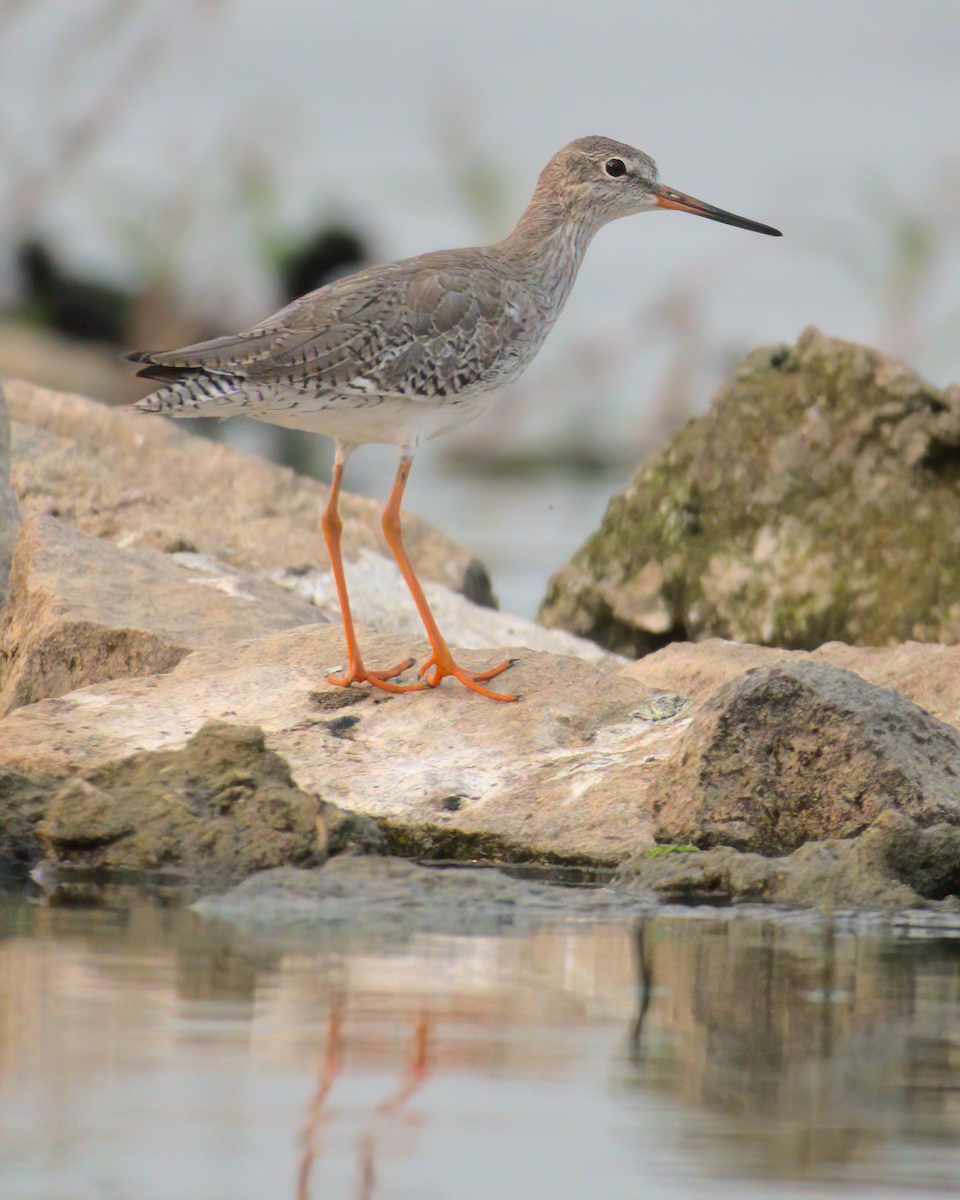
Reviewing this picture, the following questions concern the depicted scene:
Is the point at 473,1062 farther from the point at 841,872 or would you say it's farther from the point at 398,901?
the point at 841,872

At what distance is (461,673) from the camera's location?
7.34 meters

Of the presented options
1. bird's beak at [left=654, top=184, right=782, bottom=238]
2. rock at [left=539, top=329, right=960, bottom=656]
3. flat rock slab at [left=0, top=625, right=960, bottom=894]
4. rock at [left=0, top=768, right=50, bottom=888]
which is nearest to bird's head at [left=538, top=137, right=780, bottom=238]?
bird's beak at [left=654, top=184, right=782, bottom=238]

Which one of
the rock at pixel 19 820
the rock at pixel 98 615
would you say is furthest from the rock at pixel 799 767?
the rock at pixel 98 615

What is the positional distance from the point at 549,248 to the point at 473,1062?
605 cm

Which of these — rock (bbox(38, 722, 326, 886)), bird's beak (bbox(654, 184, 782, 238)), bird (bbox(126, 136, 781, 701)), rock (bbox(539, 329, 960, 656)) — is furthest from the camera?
rock (bbox(539, 329, 960, 656))

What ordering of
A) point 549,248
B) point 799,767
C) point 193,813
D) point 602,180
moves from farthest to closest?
point 602,180
point 549,248
point 799,767
point 193,813

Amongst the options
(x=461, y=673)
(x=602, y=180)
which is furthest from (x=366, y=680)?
(x=602, y=180)

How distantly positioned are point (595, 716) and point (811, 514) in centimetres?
378

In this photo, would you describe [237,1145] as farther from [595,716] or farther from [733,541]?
[733,541]

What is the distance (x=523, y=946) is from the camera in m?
4.77

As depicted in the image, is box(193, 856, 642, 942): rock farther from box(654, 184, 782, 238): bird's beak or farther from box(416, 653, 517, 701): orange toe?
box(654, 184, 782, 238): bird's beak

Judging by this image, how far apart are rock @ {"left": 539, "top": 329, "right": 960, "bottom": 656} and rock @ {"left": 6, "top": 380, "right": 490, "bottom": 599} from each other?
1.09 m

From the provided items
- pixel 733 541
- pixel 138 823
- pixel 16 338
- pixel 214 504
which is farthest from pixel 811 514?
pixel 16 338

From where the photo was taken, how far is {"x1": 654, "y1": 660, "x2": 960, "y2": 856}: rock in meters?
5.87
